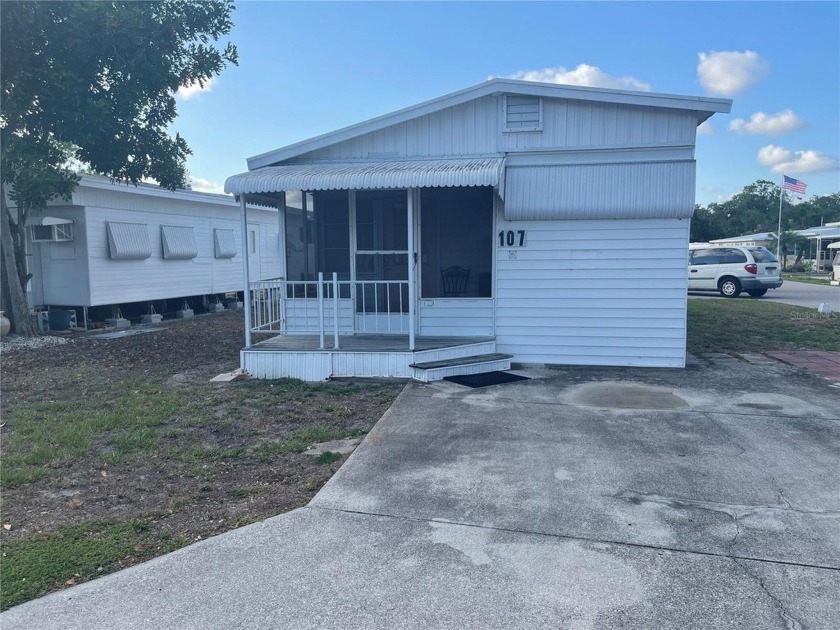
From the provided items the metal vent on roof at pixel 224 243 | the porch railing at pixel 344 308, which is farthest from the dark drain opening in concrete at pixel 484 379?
the metal vent on roof at pixel 224 243

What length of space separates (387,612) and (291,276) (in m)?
6.39

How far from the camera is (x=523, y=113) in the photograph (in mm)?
8023

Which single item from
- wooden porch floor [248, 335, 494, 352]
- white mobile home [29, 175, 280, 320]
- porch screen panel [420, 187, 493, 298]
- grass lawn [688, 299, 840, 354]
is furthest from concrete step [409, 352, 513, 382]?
white mobile home [29, 175, 280, 320]

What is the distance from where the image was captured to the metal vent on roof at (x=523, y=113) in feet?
26.2

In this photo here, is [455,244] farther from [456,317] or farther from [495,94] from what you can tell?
[495,94]

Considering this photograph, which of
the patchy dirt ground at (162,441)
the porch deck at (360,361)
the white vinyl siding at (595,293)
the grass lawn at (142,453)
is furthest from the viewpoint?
the white vinyl siding at (595,293)

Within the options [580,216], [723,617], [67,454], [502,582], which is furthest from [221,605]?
[580,216]

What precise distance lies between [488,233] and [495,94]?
1.82 metres

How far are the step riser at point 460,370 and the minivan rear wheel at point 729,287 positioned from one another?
13871 millimetres

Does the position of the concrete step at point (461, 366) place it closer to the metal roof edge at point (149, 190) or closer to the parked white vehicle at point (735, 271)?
the metal roof edge at point (149, 190)

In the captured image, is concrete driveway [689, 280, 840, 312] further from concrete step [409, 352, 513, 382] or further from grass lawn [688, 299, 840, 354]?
concrete step [409, 352, 513, 382]

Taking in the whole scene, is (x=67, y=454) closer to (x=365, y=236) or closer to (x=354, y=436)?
(x=354, y=436)

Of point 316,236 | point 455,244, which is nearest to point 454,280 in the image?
point 455,244

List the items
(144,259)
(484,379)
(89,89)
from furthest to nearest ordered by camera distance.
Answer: (144,259) → (89,89) → (484,379)
